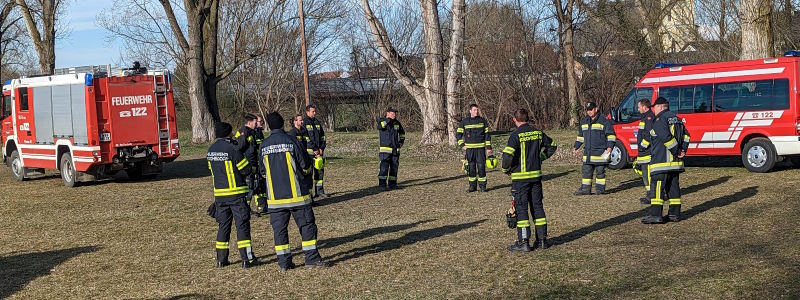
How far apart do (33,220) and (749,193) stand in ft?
40.6

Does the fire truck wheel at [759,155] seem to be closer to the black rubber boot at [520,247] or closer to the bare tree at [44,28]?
the black rubber boot at [520,247]

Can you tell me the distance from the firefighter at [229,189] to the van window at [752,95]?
11263 millimetres

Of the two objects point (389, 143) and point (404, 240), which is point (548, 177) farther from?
point (404, 240)

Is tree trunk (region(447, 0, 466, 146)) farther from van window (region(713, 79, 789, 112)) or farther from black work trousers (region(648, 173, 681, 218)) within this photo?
black work trousers (region(648, 173, 681, 218))

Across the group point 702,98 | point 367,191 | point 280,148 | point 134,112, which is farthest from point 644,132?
point 134,112

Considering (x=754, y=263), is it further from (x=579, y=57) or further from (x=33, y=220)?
(x=579, y=57)

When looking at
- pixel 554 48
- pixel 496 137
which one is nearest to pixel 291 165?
pixel 496 137

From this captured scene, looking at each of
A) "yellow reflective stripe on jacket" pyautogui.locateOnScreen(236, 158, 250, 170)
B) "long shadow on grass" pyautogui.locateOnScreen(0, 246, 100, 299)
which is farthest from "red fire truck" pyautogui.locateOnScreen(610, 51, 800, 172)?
"long shadow on grass" pyautogui.locateOnScreen(0, 246, 100, 299)

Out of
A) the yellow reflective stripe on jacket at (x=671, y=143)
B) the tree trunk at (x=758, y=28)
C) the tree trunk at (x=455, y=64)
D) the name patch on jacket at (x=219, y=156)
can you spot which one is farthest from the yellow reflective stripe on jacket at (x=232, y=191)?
the tree trunk at (x=455, y=64)

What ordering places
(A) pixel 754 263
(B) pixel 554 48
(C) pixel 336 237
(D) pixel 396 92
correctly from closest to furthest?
(A) pixel 754 263, (C) pixel 336 237, (B) pixel 554 48, (D) pixel 396 92

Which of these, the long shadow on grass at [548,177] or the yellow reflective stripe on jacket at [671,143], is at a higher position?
the yellow reflective stripe on jacket at [671,143]

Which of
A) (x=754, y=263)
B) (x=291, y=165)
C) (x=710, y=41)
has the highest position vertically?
(x=710, y=41)

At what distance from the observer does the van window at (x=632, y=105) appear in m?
18.9

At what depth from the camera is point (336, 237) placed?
11.8 metres
